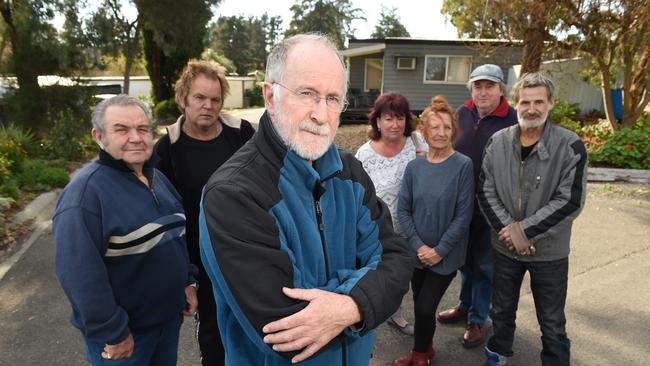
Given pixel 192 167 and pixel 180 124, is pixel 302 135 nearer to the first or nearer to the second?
pixel 192 167

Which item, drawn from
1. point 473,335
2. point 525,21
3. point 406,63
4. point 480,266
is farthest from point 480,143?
Answer: point 406,63

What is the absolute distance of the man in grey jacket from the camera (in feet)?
8.68

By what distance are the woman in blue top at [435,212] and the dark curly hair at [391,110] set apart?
180mm

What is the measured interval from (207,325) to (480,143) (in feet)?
8.22

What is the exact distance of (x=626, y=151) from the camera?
8305 mm


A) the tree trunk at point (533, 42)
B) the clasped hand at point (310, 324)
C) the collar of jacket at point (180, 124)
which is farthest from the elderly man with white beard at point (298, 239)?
the tree trunk at point (533, 42)

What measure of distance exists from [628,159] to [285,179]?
929cm

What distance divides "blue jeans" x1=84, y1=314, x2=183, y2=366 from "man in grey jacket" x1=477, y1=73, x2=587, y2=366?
2.17m

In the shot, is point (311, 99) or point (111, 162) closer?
point (311, 99)

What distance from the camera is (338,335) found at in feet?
4.57

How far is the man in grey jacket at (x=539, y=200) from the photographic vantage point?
2646 mm

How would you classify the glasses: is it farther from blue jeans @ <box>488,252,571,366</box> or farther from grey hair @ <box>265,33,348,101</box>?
blue jeans @ <box>488,252,571,366</box>

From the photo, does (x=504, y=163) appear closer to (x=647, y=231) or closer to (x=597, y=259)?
(x=597, y=259)

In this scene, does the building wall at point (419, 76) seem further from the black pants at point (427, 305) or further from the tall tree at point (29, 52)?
the black pants at point (427, 305)
